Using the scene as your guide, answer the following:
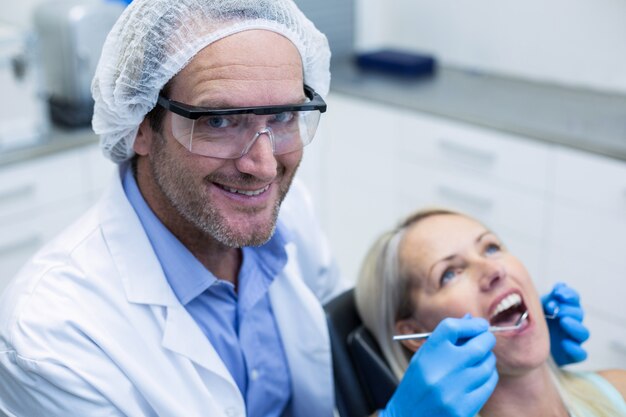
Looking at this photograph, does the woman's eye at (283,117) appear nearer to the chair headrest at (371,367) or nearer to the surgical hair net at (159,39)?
the surgical hair net at (159,39)

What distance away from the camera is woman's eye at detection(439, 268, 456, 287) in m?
1.51

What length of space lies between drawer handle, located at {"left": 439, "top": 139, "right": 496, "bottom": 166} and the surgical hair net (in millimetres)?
1435

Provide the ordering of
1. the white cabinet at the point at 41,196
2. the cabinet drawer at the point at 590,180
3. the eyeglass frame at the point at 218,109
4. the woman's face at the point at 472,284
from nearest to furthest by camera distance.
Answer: the eyeglass frame at the point at 218,109 < the woman's face at the point at 472,284 < the cabinet drawer at the point at 590,180 < the white cabinet at the point at 41,196

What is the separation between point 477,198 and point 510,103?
0.37 m

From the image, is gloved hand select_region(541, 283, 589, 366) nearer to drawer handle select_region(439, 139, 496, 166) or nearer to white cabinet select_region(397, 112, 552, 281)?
white cabinet select_region(397, 112, 552, 281)

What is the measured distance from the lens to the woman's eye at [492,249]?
5.07ft

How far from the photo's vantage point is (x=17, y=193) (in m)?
2.51

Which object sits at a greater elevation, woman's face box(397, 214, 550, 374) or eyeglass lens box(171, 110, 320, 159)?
eyeglass lens box(171, 110, 320, 159)

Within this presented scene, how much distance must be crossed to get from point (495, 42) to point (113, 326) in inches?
91.4

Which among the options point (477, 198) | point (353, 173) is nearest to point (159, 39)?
point (477, 198)

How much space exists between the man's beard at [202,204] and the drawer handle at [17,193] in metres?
1.40

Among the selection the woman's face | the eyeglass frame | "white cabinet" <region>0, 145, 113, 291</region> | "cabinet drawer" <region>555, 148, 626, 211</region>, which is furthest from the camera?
"white cabinet" <region>0, 145, 113, 291</region>

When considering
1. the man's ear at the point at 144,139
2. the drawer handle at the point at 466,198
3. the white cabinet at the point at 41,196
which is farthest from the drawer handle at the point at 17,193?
the drawer handle at the point at 466,198

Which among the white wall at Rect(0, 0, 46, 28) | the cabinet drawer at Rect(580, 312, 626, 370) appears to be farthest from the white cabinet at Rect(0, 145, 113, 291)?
the cabinet drawer at Rect(580, 312, 626, 370)
